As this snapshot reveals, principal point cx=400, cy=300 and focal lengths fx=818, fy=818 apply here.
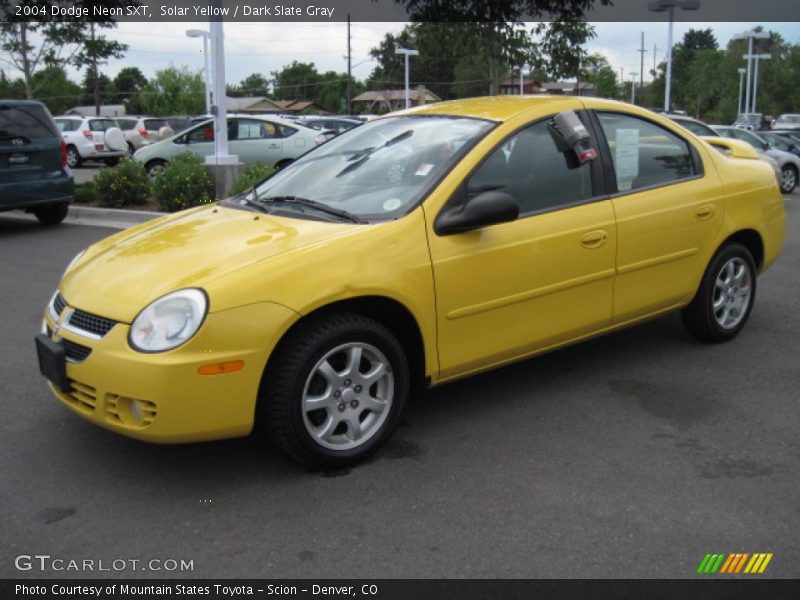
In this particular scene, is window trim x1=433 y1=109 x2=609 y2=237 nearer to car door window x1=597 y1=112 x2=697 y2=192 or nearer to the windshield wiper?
car door window x1=597 y1=112 x2=697 y2=192

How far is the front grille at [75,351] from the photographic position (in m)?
3.38

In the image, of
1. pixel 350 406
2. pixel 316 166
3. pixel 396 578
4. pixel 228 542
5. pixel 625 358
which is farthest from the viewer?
pixel 625 358

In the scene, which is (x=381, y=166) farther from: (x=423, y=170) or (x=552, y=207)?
(x=552, y=207)

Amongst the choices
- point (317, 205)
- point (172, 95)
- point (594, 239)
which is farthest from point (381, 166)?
point (172, 95)

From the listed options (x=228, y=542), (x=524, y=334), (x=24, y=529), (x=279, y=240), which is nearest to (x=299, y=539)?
(x=228, y=542)

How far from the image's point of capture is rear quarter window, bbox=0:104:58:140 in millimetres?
10227

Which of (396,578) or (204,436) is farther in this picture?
(204,436)

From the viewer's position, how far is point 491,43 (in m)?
9.92

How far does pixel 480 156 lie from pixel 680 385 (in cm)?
181

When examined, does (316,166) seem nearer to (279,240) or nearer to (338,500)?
(279,240)

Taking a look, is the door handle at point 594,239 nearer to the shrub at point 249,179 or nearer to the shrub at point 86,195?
the shrub at point 249,179

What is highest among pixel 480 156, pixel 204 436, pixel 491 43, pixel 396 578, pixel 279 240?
pixel 491 43

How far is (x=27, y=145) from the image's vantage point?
10.4 meters

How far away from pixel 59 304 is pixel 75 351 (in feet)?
1.59
